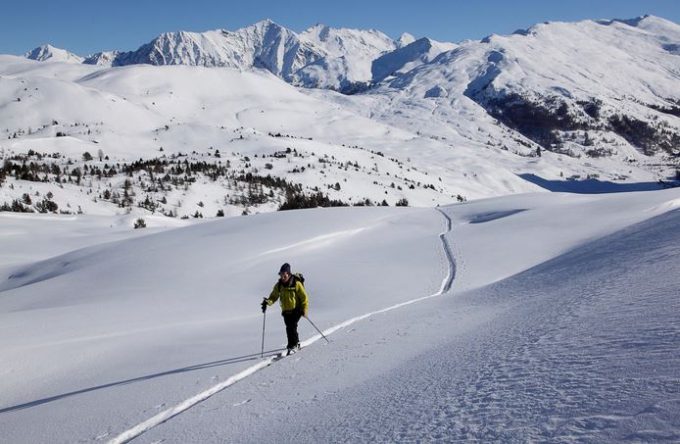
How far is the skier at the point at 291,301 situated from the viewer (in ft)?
32.2

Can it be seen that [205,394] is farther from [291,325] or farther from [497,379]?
[497,379]

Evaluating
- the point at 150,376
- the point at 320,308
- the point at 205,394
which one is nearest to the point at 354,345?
the point at 205,394

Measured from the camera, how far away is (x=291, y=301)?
9.88 metres

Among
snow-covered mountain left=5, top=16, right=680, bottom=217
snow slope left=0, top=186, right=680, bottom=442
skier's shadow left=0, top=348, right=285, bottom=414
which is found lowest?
skier's shadow left=0, top=348, right=285, bottom=414

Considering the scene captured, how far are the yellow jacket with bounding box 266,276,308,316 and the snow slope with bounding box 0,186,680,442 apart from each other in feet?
2.97

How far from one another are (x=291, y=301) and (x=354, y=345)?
1563 millimetres

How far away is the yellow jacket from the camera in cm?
988

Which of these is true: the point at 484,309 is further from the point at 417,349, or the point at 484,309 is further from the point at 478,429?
the point at 478,429

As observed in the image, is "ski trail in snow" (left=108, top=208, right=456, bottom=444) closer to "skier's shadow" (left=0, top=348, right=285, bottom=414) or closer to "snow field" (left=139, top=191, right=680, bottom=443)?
"snow field" (left=139, top=191, right=680, bottom=443)

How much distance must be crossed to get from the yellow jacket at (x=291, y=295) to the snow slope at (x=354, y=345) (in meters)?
0.91

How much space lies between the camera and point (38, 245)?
2548cm

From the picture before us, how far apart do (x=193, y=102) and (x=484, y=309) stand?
87.7 metres

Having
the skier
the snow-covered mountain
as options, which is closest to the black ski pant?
the skier

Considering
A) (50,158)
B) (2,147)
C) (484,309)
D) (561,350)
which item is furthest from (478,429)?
(2,147)
